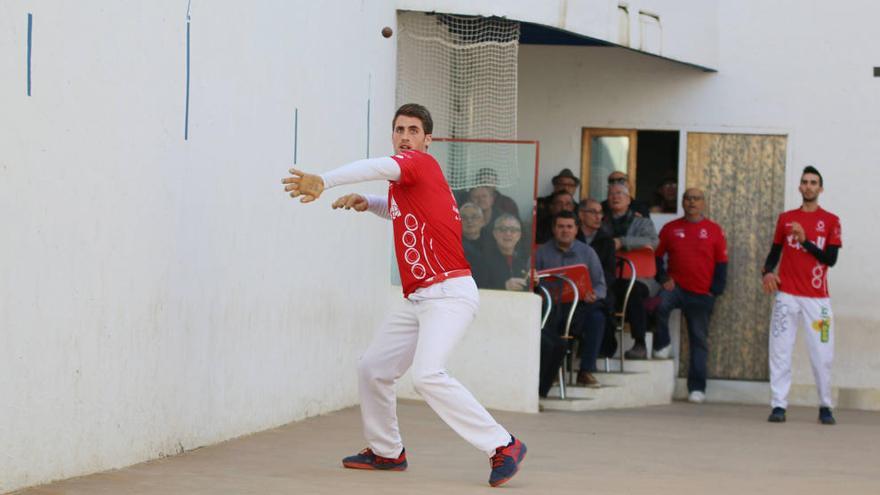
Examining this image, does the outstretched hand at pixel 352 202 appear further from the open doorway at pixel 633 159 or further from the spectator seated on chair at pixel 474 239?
the open doorway at pixel 633 159

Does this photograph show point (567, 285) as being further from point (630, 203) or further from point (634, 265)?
point (630, 203)

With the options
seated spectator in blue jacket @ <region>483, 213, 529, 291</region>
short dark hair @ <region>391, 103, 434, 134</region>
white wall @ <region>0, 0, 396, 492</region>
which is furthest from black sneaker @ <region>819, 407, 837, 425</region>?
short dark hair @ <region>391, 103, 434, 134</region>

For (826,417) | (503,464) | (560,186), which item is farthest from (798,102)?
(503,464)

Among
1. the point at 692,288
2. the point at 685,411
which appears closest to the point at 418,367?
the point at 685,411

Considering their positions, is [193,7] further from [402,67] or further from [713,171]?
[713,171]

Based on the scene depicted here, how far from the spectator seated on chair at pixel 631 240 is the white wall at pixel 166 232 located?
3819 millimetres

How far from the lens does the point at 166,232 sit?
8320 millimetres

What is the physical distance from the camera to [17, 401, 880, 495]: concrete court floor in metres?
7.68

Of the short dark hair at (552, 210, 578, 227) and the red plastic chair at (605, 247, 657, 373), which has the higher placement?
the short dark hair at (552, 210, 578, 227)

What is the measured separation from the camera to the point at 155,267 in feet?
27.0

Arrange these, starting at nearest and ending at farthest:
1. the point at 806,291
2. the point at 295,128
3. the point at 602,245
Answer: the point at 295,128
the point at 806,291
the point at 602,245

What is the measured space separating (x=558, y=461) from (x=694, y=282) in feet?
20.9

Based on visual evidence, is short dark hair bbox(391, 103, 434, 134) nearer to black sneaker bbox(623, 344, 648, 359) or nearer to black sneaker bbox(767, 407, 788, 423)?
black sneaker bbox(767, 407, 788, 423)

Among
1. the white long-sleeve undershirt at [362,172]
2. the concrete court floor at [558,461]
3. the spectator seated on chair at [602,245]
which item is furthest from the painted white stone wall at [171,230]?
the spectator seated on chair at [602,245]
